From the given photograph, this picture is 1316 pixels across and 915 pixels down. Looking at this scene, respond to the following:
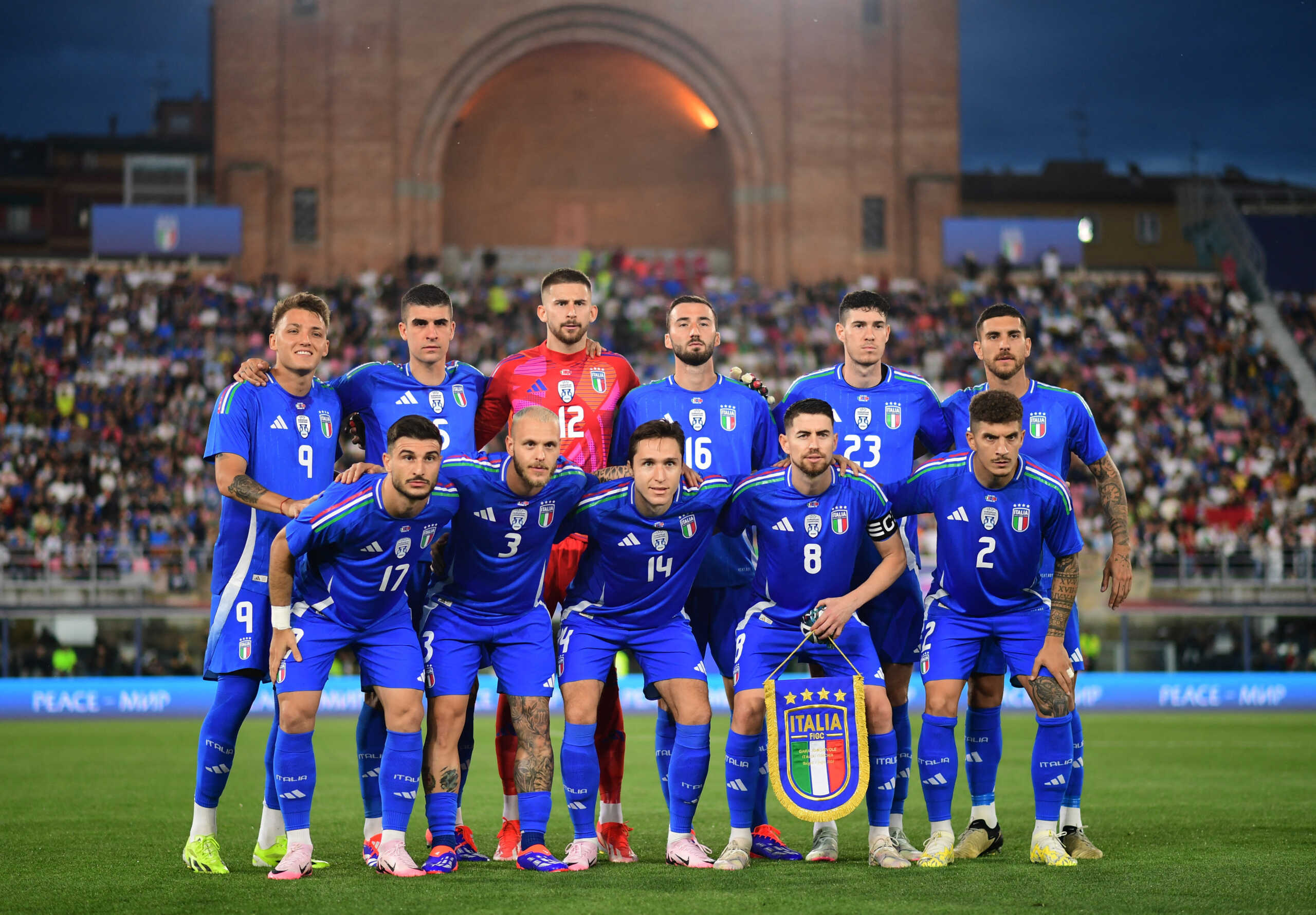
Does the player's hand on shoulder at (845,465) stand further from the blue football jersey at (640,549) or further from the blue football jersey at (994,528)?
the blue football jersey at (640,549)

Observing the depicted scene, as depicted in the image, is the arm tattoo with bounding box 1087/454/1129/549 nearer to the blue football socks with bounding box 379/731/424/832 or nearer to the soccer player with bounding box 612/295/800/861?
the soccer player with bounding box 612/295/800/861

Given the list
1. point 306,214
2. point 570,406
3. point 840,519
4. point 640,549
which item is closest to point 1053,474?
point 840,519

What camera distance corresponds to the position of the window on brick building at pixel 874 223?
3866cm

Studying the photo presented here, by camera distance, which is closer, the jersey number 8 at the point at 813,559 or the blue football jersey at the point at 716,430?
the jersey number 8 at the point at 813,559

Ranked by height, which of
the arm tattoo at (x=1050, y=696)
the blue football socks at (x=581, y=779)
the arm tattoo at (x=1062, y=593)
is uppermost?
the arm tattoo at (x=1062, y=593)

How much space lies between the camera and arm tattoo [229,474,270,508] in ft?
23.0

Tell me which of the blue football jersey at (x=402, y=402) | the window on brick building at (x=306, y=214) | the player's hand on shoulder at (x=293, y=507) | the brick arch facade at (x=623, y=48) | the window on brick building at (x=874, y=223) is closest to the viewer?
the player's hand on shoulder at (x=293, y=507)

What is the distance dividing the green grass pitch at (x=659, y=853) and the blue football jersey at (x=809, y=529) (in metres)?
1.32

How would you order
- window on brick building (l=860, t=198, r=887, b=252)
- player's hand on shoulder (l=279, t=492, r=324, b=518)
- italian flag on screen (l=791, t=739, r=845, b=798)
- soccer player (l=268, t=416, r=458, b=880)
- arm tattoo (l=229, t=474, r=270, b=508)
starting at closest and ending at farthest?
soccer player (l=268, t=416, r=458, b=880) → italian flag on screen (l=791, t=739, r=845, b=798) → player's hand on shoulder (l=279, t=492, r=324, b=518) → arm tattoo (l=229, t=474, r=270, b=508) → window on brick building (l=860, t=198, r=887, b=252)

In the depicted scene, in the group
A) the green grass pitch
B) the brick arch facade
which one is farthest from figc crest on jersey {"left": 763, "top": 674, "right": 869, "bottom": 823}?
the brick arch facade

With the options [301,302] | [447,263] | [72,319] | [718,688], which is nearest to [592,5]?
[447,263]

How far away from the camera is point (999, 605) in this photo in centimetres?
718

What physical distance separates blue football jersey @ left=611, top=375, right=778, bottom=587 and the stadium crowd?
16.0 metres

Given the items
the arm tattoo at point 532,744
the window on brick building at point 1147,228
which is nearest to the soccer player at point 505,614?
the arm tattoo at point 532,744
